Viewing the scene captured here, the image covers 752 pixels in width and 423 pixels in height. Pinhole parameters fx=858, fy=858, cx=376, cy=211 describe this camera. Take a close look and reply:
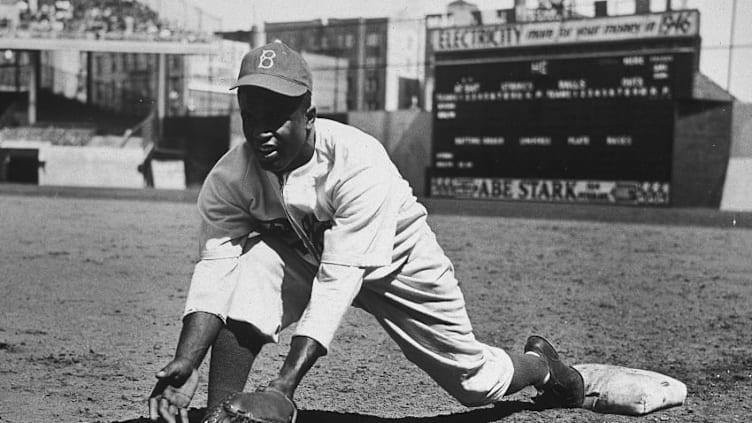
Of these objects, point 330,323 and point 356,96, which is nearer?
point 330,323

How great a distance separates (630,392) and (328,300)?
1536mm

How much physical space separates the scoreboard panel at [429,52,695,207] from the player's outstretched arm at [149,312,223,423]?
15376mm

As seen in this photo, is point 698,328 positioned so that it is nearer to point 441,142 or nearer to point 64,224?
point 64,224

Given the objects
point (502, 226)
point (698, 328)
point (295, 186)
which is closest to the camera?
point (295, 186)

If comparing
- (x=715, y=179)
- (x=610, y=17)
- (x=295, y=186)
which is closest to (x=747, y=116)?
(x=715, y=179)

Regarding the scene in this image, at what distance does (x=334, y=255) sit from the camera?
2049 mm

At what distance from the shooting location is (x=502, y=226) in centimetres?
1261

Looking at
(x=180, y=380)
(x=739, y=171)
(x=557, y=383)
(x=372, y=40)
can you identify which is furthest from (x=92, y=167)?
(x=180, y=380)

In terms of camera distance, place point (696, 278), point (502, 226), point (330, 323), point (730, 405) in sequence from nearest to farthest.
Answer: point (330, 323), point (730, 405), point (696, 278), point (502, 226)

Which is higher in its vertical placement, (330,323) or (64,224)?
(330,323)

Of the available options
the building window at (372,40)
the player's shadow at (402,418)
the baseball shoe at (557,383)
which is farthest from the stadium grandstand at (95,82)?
the baseball shoe at (557,383)

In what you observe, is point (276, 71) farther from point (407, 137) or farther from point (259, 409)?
point (407, 137)

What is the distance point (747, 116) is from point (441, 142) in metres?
6.81

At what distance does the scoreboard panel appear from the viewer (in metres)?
16.5
